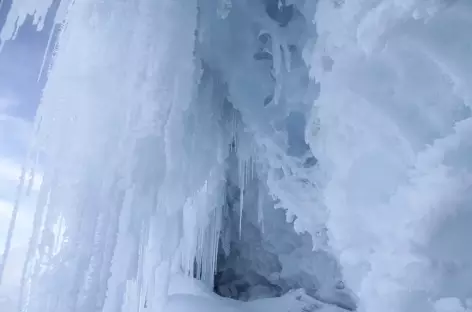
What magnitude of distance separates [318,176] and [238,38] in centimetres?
222

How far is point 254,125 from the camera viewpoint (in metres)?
5.87

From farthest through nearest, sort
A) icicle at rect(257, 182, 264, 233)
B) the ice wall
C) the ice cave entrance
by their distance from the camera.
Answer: icicle at rect(257, 182, 264, 233) < the ice cave entrance < the ice wall

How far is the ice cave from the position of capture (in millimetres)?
2982

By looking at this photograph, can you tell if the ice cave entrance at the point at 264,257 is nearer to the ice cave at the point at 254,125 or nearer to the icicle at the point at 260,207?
the icicle at the point at 260,207

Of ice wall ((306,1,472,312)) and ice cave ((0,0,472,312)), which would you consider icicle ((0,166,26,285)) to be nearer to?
ice cave ((0,0,472,312))

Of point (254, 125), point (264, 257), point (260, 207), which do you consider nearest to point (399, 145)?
point (254, 125)

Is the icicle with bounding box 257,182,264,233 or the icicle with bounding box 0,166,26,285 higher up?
the icicle with bounding box 257,182,264,233

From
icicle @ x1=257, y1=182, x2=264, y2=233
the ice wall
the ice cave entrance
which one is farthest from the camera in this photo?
icicle @ x1=257, y1=182, x2=264, y2=233

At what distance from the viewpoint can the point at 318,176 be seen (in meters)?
5.80

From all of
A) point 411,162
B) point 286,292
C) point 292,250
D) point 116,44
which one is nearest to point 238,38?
point 116,44

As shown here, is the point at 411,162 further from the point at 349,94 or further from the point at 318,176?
the point at 318,176

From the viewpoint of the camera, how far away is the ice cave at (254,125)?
2982 mm

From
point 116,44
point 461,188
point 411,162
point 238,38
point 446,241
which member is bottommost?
point 446,241

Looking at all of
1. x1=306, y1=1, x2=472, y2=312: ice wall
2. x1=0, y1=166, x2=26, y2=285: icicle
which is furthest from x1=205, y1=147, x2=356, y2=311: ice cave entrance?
x1=0, y1=166, x2=26, y2=285: icicle
